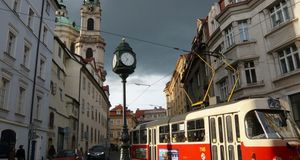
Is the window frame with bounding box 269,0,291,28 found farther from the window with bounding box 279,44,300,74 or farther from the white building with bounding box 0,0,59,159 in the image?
the white building with bounding box 0,0,59,159

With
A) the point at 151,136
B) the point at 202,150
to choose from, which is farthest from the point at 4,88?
the point at 202,150

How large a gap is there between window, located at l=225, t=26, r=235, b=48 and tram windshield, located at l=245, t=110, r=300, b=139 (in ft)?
43.0

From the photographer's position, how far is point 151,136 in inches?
670

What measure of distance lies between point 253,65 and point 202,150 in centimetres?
1129

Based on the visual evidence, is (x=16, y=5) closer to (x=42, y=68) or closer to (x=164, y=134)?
(x=42, y=68)

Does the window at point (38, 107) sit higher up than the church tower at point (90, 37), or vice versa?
the church tower at point (90, 37)

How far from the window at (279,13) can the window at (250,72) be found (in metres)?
3.12

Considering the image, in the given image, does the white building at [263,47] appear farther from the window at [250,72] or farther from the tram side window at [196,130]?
the tram side window at [196,130]

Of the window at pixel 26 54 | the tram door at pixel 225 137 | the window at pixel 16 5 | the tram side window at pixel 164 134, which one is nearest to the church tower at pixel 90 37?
the window at pixel 26 54

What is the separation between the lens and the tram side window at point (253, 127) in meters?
9.69

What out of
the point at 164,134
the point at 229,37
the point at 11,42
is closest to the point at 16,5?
the point at 11,42

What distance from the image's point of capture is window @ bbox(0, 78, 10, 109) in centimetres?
1952

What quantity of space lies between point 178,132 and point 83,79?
1276 inches

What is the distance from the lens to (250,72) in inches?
837
